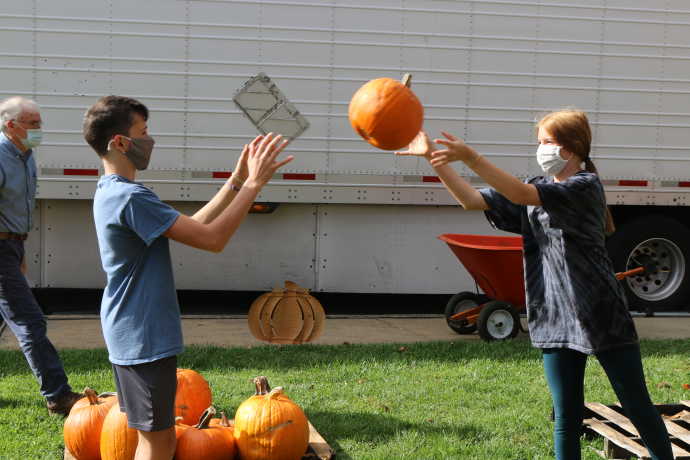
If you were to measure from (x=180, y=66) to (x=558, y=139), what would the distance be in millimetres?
5291

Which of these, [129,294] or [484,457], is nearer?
[129,294]

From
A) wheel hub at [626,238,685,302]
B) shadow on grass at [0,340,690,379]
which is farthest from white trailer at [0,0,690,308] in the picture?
shadow on grass at [0,340,690,379]

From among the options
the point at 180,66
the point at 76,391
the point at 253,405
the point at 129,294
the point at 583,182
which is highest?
the point at 180,66

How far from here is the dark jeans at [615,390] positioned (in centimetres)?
361

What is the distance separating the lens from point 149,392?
3215 millimetres

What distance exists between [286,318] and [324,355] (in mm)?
832

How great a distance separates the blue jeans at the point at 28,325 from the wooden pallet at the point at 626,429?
10.5 ft

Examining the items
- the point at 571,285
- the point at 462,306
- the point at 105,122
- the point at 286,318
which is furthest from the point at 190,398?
the point at 462,306

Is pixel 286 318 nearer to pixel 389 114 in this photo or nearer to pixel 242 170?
pixel 389 114

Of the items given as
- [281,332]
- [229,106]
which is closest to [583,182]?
[281,332]

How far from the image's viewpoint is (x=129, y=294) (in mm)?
3199

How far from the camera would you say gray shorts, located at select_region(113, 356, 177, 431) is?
321cm

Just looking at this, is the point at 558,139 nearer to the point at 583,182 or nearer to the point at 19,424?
the point at 583,182

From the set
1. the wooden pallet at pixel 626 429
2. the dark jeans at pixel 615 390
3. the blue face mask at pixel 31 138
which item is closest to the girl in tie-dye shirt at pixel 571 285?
the dark jeans at pixel 615 390
